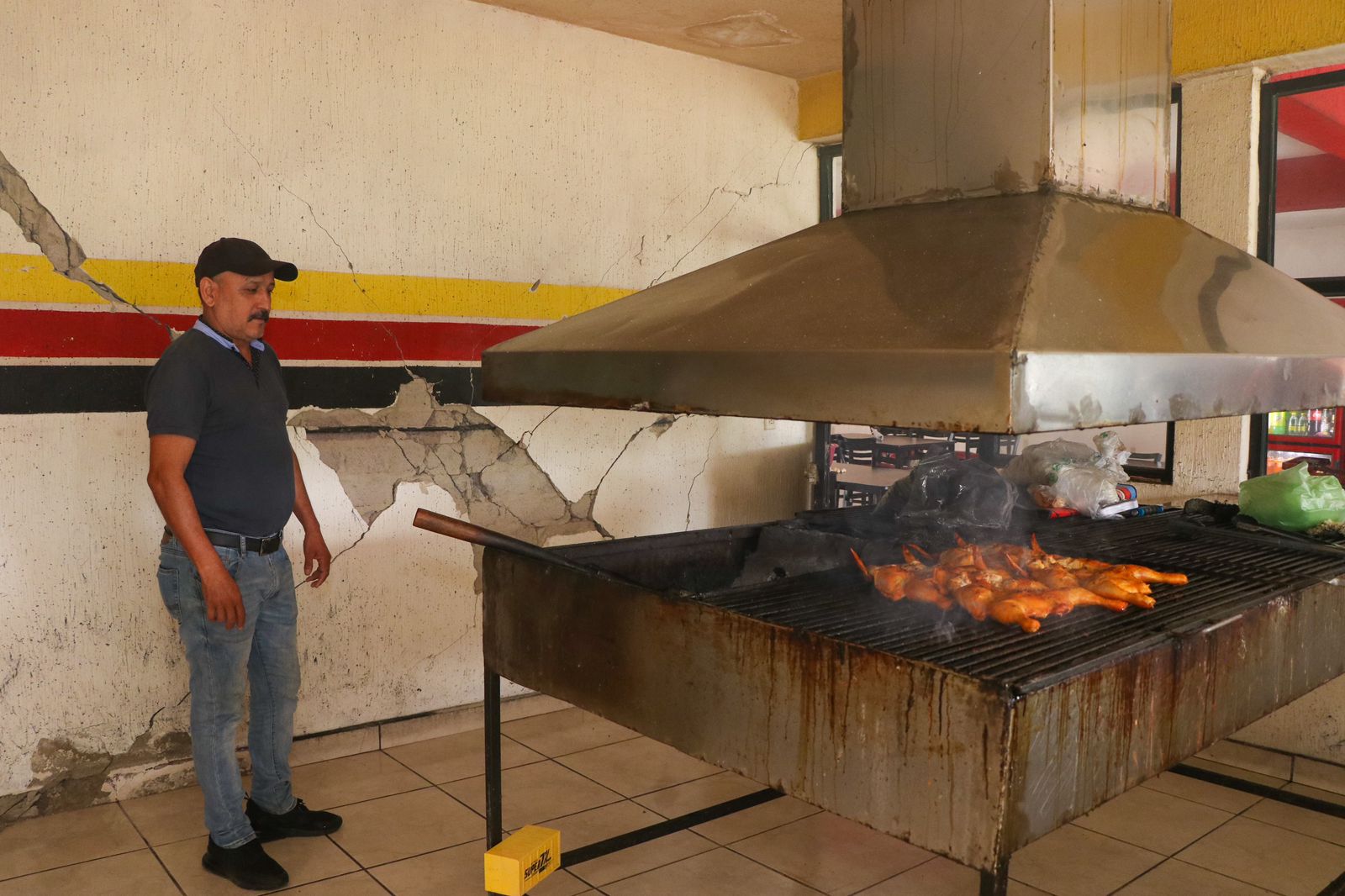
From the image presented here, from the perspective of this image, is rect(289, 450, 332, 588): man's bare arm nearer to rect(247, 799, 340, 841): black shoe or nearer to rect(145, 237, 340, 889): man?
rect(145, 237, 340, 889): man

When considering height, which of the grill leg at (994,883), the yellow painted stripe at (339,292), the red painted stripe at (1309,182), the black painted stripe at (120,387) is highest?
the red painted stripe at (1309,182)

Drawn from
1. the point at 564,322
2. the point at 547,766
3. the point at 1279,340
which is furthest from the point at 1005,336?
the point at 547,766

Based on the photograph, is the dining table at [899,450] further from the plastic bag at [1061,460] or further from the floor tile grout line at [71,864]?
the floor tile grout line at [71,864]

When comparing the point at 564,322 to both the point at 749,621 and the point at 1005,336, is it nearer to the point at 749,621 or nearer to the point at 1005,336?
the point at 749,621

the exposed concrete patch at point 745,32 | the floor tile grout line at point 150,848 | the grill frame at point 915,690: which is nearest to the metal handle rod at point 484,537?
the grill frame at point 915,690

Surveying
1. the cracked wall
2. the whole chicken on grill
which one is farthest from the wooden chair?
the whole chicken on grill

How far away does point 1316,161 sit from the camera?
367 centimetres

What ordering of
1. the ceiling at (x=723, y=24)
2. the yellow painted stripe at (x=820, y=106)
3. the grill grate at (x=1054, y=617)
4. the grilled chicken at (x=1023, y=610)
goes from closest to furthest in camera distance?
1. the grill grate at (x=1054, y=617)
2. the grilled chicken at (x=1023, y=610)
3. the ceiling at (x=723, y=24)
4. the yellow painted stripe at (x=820, y=106)

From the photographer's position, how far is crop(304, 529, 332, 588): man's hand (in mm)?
3402

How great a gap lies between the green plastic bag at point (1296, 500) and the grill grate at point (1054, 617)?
174 mm

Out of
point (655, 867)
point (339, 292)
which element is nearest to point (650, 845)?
point (655, 867)

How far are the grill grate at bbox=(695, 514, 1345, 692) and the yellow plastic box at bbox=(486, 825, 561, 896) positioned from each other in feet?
2.61

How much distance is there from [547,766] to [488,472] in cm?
121

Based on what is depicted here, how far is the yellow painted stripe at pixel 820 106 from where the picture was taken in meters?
5.02
